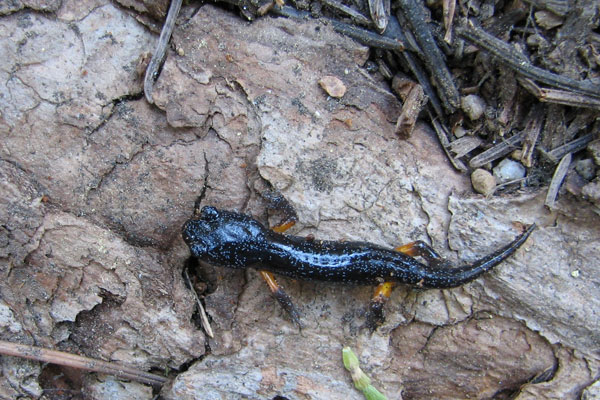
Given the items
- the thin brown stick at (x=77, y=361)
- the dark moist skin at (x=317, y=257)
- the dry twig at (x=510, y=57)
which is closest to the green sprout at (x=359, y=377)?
the dark moist skin at (x=317, y=257)

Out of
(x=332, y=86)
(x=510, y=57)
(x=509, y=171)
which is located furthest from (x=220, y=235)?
(x=510, y=57)

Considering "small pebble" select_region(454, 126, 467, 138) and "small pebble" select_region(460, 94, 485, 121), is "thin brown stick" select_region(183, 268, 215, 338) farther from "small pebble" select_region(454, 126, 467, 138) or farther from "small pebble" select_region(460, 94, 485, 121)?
"small pebble" select_region(460, 94, 485, 121)

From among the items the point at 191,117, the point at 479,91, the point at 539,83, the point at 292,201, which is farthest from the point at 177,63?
the point at 539,83

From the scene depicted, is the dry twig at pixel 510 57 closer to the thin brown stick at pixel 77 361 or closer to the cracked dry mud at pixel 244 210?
the cracked dry mud at pixel 244 210

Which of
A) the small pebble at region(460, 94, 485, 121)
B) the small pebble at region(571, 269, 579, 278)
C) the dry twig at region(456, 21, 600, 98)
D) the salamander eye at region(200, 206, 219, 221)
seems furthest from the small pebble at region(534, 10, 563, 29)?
the salamander eye at region(200, 206, 219, 221)

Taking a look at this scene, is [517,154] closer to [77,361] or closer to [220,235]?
[220,235]

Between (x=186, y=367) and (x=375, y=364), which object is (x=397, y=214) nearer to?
(x=375, y=364)
